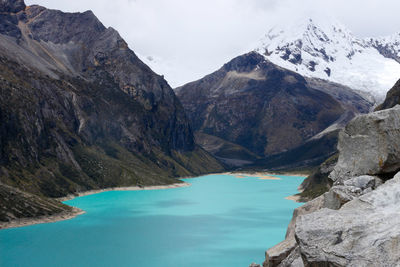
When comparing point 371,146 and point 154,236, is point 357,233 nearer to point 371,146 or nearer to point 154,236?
point 371,146

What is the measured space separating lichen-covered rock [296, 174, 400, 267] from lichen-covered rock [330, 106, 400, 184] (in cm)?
238

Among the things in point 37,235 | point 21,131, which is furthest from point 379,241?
point 21,131

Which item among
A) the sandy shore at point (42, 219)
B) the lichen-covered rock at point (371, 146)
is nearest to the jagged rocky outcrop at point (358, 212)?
the lichen-covered rock at point (371, 146)

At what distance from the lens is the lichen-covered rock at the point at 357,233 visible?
16.8 meters

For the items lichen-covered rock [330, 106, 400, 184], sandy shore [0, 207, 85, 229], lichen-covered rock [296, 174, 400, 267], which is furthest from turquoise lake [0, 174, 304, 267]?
lichen-covered rock [296, 174, 400, 267]

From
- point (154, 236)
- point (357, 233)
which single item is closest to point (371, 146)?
point (357, 233)

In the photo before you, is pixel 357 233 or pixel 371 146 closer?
pixel 357 233

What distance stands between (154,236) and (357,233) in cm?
8821

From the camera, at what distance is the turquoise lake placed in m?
79.1

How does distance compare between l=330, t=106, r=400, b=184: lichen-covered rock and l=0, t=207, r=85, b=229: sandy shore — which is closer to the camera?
l=330, t=106, r=400, b=184: lichen-covered rock

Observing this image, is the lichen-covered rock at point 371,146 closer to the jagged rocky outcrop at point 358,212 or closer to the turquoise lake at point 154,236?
the jagged rocky outcrop at point 358,212

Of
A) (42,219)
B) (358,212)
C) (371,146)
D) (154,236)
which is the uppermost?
(371,146)

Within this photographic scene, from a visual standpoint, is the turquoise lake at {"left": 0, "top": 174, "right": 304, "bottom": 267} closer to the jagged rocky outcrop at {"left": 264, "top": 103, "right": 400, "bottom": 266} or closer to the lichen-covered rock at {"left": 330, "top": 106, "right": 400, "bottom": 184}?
the lichen-covered rock at {"left": 330, "top": 106, "right": 400, "bottom": 184}

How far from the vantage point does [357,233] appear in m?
18.1
